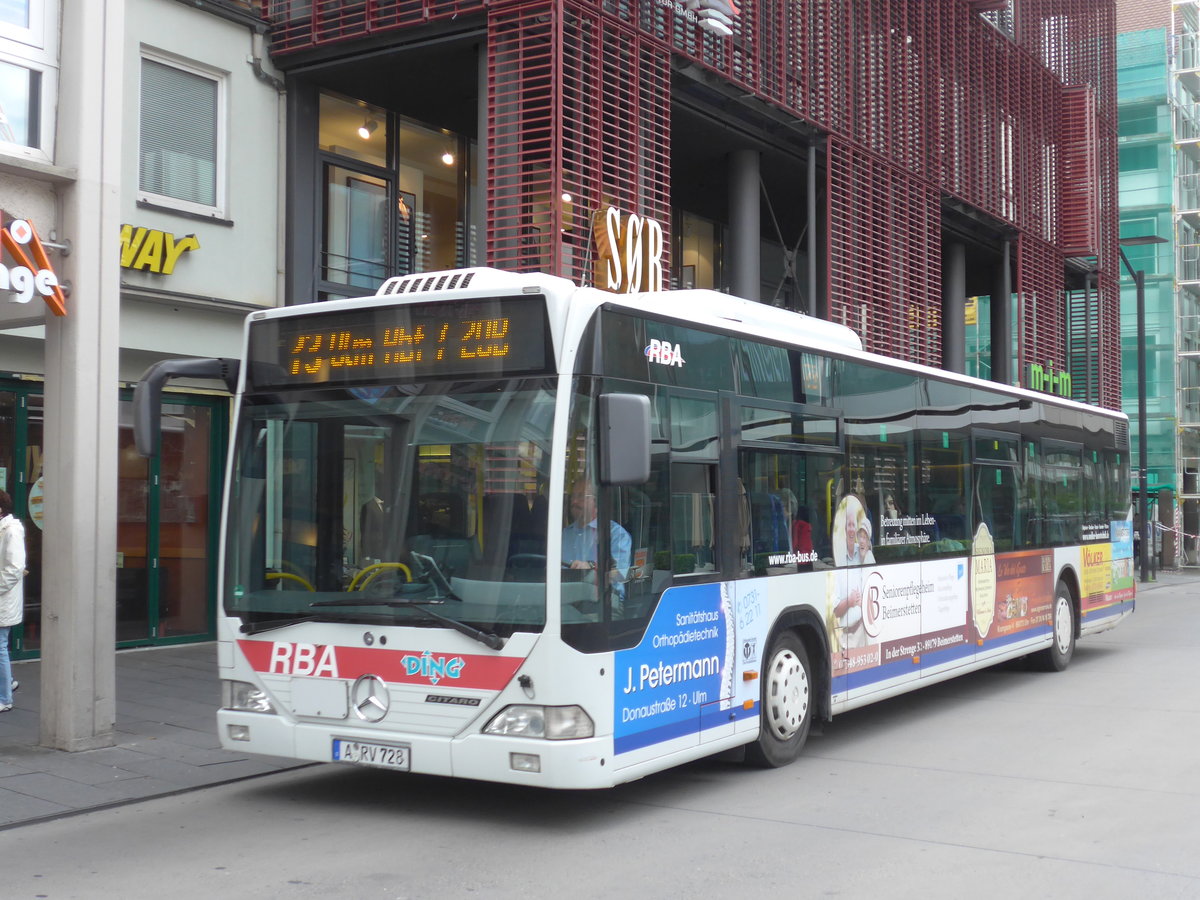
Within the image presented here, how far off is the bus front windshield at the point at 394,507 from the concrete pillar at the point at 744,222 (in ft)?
39.6

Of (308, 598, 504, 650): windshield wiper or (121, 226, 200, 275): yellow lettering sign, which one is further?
(121, 226, 200, 275): yellow lettering sign

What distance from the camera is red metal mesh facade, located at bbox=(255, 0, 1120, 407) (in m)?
14.0

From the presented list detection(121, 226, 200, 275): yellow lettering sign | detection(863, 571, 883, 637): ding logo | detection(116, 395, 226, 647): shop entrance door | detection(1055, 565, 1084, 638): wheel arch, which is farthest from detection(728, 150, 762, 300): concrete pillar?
detection(863, 571, 883, 637): ding logo

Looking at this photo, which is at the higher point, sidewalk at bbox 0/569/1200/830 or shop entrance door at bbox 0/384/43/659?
shop entrance door at bbox 0/384/43/659

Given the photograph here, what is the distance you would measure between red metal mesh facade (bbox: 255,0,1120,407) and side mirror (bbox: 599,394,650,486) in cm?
706

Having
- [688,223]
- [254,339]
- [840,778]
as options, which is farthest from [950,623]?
[688,223]

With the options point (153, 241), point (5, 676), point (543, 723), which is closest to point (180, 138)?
point (153, 241)

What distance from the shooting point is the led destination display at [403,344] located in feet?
22.3

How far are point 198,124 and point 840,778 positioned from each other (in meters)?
10.7

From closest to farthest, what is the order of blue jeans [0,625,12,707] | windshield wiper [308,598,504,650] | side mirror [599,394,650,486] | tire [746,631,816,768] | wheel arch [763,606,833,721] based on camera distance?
side mirror [599,394,650,486]
windshield wiper [308,598,504,650]
tire [746,631,816,768]
wheel arch [763,606,833,721]
blue jeans [0,625,12,707]

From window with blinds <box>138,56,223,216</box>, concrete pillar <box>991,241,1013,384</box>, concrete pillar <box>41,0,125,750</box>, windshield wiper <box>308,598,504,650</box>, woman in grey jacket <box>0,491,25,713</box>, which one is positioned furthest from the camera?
concrete pillar <box>991,241,1013,384</box>

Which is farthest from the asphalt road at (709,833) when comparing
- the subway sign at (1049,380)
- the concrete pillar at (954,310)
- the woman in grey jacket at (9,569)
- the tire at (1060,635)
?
the subway sign at (1049,380)

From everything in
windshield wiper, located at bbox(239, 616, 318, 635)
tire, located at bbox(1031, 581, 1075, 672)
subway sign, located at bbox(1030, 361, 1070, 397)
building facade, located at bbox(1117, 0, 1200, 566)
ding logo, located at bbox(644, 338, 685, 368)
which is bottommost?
tire, located at bbox(1031, 581, 1075, 672)

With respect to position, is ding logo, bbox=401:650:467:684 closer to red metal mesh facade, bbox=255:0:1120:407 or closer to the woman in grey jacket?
the woman in grey jacket
